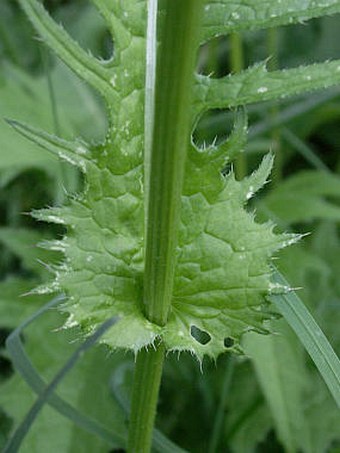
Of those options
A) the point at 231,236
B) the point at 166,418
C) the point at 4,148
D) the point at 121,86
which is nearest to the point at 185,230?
the point at 231,236

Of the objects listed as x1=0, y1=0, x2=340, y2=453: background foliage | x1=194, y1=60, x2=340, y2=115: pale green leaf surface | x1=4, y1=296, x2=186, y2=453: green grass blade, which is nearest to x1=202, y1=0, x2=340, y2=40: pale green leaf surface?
x1=194, y1=60, x2=340, y2=115: pale green leaf surface

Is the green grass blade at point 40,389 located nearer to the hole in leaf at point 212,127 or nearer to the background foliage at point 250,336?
the background foliage at point 250,336

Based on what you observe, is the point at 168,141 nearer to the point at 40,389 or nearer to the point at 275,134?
the point at 40,389

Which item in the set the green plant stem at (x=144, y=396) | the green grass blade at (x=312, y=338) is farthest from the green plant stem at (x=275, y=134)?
the green plant stem at (x=144, y=396)

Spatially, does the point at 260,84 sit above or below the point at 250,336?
above

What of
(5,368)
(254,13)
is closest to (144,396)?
(254,13)

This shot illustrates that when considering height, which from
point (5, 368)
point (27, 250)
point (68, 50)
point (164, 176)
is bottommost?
point (5, 368)

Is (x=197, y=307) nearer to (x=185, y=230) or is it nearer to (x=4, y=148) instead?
(x=185, y=230)
